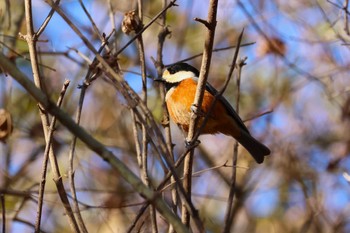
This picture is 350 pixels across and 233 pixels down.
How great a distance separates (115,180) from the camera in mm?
5184

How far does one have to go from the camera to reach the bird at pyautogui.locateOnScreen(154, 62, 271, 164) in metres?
4.02

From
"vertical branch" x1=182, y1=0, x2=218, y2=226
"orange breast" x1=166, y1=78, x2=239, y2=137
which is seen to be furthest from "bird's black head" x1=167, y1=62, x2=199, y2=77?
"vertical branch" x1=182, y1=0, x2=218, y2=226

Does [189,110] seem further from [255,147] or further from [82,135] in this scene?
[82,135]

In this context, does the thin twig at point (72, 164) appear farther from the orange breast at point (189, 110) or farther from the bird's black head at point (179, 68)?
the bird's black head at point (179, 68)

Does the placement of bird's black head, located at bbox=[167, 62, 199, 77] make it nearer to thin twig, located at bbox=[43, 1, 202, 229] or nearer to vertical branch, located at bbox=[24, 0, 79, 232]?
vertical branch, located at bbox=[24, 0, 79, 232]

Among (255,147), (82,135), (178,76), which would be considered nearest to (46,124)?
(82,135)

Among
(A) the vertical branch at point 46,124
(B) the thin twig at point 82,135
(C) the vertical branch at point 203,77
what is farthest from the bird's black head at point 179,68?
(B) the thin twig at point 82,135

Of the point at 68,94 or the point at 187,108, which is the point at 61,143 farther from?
the point at 187,108

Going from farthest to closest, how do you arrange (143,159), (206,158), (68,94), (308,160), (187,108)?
(308,160) → (206,158) → (68,94) → (187,108) → (143,159)

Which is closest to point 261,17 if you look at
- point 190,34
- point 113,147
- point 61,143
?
point 190,34

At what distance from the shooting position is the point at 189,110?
3.98m

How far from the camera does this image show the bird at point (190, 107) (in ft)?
13.2

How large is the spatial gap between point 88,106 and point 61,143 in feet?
2.58

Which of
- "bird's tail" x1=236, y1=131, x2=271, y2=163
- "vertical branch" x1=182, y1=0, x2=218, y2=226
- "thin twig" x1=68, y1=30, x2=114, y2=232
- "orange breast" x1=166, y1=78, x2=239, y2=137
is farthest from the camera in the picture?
"bird's tail" x1=236, y1=131, x2=271, y2=163
